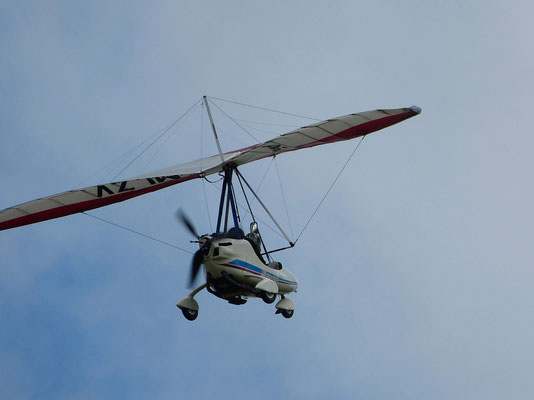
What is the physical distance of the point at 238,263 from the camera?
2986 cm

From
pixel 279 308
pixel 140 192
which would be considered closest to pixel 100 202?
pixel 140 192

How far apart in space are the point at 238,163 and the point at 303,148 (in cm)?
166

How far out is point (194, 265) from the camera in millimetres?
29719

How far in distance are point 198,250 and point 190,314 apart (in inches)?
94.4

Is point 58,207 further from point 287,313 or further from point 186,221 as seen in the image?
point 287,313

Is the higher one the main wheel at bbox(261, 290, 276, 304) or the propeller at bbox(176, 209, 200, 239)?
the propeller at bbox(176, 209, 200, 239)

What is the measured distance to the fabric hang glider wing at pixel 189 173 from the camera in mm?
30609

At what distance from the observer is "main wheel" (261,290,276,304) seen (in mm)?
30609

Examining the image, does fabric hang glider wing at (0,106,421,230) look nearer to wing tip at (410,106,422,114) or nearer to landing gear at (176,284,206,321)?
wing tip at (410,106,422,114)

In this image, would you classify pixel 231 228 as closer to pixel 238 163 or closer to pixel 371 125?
pixel 238 163

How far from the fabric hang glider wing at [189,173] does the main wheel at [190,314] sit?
3.21 metres

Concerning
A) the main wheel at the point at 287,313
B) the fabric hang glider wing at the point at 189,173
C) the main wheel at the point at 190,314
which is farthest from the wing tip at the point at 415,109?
the main wheel at the point at 190,314

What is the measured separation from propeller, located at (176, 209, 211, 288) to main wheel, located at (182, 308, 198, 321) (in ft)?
4.12

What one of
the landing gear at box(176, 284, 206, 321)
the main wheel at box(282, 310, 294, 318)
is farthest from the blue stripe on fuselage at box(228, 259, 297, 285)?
the landing gear at box(176, 284, 206, 321)
